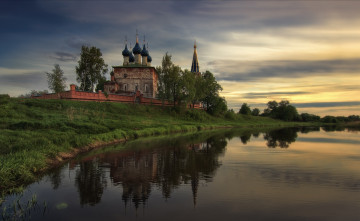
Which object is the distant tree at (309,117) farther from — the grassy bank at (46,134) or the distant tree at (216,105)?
the grassy bank at (46,134)

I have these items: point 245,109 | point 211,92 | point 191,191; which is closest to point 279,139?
point 191,191

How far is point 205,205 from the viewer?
835 centimetres

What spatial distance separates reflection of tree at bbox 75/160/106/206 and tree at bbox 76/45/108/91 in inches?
→ 1680

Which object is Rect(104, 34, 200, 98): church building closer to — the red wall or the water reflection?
the red wall

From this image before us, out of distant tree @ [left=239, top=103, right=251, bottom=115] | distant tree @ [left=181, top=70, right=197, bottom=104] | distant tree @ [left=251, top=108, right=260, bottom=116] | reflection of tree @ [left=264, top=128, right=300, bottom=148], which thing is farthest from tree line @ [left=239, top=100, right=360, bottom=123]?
reflection of tree @ [left=264, top=128, right=300, bottom=148]

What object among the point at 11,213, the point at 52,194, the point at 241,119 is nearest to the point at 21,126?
the point at 52,194

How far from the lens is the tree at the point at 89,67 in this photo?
170 ft

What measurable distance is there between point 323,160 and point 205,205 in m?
11.9

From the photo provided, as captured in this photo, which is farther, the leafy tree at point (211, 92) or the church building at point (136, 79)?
the leafy tree at point (211, 92)

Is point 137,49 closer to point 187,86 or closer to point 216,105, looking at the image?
point 187,86

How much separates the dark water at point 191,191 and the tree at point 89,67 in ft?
136

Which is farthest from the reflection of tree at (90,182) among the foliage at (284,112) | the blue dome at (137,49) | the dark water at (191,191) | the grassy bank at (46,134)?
the foliage at (284,112)

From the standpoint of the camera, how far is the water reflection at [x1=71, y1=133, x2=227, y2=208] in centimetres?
951

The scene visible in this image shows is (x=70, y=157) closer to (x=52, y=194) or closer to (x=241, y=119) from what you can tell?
(x=52, y=194)
